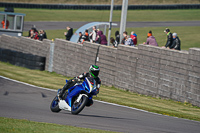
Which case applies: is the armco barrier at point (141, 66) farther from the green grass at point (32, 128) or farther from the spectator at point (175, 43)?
the green grass at point (32, 128)

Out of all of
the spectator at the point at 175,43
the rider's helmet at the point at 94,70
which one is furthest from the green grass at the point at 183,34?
the rider's helmet at the point at 94,70

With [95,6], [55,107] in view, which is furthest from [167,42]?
[95,6]

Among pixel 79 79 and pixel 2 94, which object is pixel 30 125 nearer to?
pixel 79 79

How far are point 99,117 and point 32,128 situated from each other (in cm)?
299

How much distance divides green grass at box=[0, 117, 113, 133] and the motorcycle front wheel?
3.97 feet

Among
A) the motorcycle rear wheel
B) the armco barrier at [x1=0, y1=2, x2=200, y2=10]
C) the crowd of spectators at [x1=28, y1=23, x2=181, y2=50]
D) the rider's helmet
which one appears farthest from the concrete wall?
the armco barrier at [x1=0, y1=2, x2=200, y2=10]

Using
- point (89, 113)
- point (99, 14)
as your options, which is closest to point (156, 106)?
point (89, 113)

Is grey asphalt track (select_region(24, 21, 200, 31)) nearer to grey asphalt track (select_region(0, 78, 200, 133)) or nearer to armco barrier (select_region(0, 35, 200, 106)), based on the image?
armco barrier (select_region(0, 35, 200, 106))

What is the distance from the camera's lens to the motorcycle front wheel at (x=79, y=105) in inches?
364

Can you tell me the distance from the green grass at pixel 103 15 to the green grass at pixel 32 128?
34174mm

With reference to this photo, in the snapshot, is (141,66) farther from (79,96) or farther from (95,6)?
(95,6)

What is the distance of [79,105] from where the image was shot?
951 centimetres

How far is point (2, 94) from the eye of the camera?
13508 millimetres

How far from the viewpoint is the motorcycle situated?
933 cm
